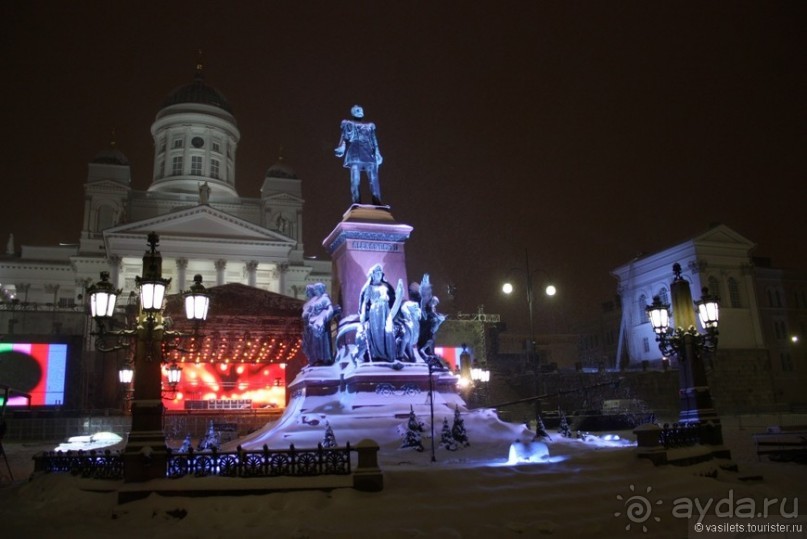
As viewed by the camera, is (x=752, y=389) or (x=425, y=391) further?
(x=752, y=389)

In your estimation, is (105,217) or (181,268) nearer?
(181,268)

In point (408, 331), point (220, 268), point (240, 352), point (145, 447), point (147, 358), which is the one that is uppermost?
point (220, 268)

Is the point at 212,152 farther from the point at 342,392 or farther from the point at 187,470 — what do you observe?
the point at 187,470

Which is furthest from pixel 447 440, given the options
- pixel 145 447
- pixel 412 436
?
pixel 145 447

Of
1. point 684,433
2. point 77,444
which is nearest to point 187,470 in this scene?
point 684,433

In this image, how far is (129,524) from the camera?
869 centimetres

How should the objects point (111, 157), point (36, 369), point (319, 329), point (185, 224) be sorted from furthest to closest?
point (111, 157) → point (185, 224) → point (36, 369) → point (319, 329)

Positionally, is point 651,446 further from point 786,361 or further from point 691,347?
point 786,361

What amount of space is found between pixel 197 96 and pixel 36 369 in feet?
155

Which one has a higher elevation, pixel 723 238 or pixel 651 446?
pixel 723 238

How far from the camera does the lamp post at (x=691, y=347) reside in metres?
13.6

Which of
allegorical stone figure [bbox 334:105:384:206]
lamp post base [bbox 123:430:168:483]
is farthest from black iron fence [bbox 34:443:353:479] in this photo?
allegorical stone figure [bbox 334:105:384:206]

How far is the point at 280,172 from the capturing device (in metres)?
79.2

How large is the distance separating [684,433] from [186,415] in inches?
1032
